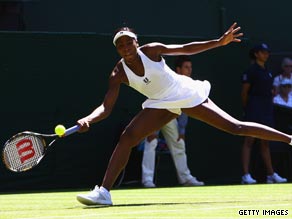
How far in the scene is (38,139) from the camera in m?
7.82

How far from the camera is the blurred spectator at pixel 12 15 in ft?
45.8

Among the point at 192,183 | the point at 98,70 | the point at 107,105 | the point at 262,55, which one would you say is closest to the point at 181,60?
the point at 98,70

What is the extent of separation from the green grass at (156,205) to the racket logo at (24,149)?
46cm

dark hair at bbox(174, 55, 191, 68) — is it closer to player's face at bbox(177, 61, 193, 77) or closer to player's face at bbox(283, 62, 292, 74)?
player's face at bbox(177, 61, 193, 77)

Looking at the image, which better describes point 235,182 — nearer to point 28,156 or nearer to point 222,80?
point 222,80

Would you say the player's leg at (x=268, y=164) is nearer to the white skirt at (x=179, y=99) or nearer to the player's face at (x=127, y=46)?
the white skirt at (x=179, y=99)

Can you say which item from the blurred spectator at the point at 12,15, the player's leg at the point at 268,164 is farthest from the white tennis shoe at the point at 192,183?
the blurred spectator at the point at 12,15

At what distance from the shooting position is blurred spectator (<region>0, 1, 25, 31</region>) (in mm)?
13945

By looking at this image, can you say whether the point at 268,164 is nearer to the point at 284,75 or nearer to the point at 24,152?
the point at 284,75

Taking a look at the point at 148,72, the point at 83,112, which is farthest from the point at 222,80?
the point at 148,72

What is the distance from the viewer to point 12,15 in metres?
14.1

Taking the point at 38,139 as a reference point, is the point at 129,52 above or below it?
above

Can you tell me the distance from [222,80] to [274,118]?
1089 mm
